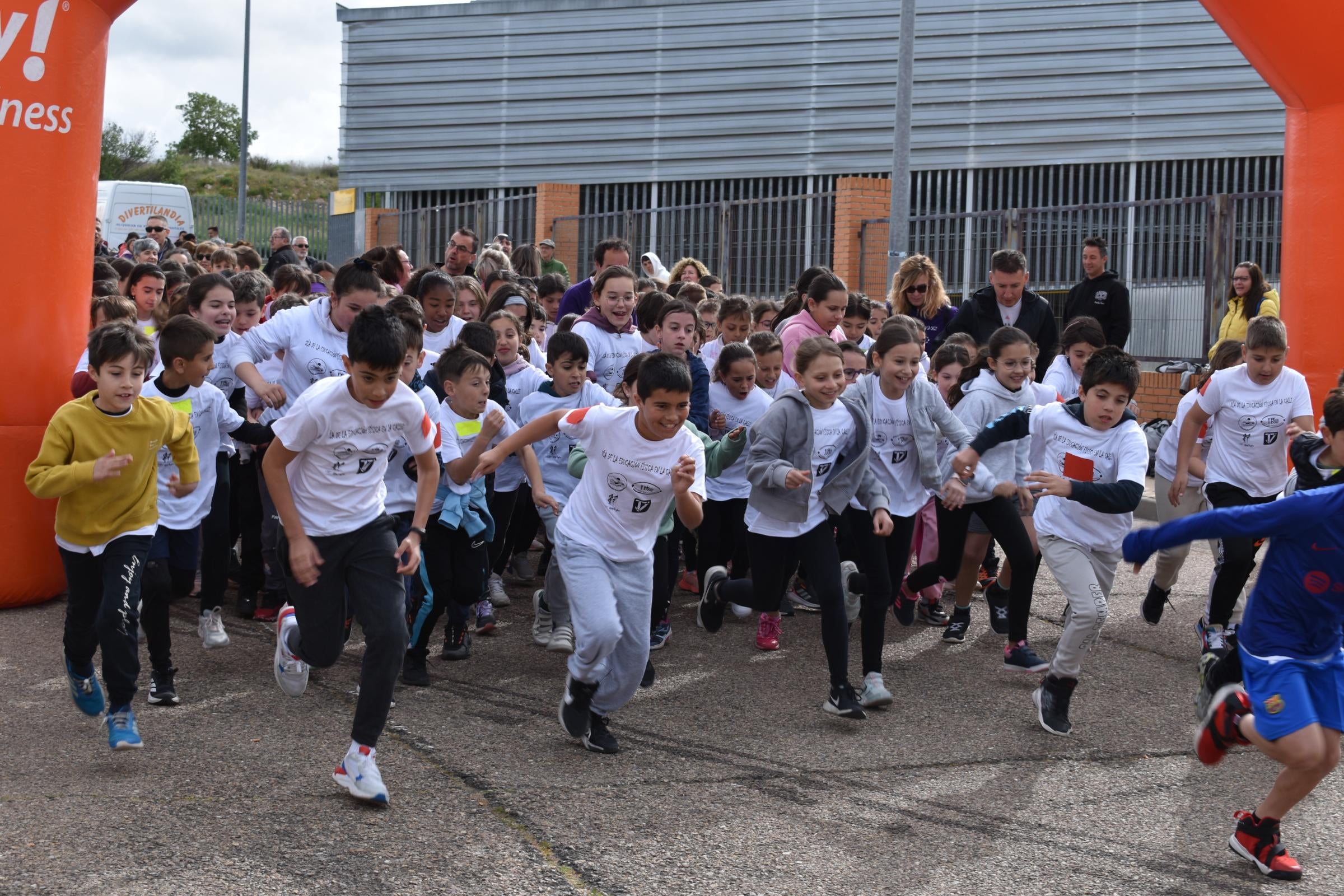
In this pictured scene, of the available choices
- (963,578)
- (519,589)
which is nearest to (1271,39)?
(963,578)

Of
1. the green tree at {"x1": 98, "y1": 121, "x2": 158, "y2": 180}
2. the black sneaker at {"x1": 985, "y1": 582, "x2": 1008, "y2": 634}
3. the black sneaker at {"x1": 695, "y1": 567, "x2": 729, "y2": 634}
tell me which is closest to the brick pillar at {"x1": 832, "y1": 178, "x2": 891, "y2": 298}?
the black sneaker at {"x1": 985, "y1": 582, "x2": 1008, "y2": 634}

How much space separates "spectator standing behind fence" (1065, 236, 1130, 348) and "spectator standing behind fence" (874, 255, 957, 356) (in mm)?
1362

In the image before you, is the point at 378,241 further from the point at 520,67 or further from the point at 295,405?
the point at 295,405

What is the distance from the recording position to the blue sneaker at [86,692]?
5418 millimetres

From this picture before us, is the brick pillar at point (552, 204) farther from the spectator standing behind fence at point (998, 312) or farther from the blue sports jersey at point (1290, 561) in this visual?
the blue sports jersey at point (1290, 561)

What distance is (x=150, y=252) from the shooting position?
474 inches

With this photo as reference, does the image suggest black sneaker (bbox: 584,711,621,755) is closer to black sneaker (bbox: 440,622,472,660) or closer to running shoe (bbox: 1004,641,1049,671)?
black sneaker (bbox: 440,622,472,660)

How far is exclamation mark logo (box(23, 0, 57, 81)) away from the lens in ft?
24.0

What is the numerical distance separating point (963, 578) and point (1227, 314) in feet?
20.2

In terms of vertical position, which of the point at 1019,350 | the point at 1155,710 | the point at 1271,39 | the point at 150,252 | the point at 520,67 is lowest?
the point at 1155,710

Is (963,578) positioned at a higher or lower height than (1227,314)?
lower

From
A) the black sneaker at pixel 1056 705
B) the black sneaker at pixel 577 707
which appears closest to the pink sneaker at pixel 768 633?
the black sneaker at pixel 1056 705

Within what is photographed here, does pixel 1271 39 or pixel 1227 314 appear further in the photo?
pixel 1227 314

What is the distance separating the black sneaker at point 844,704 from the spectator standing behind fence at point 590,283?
13.6ft
